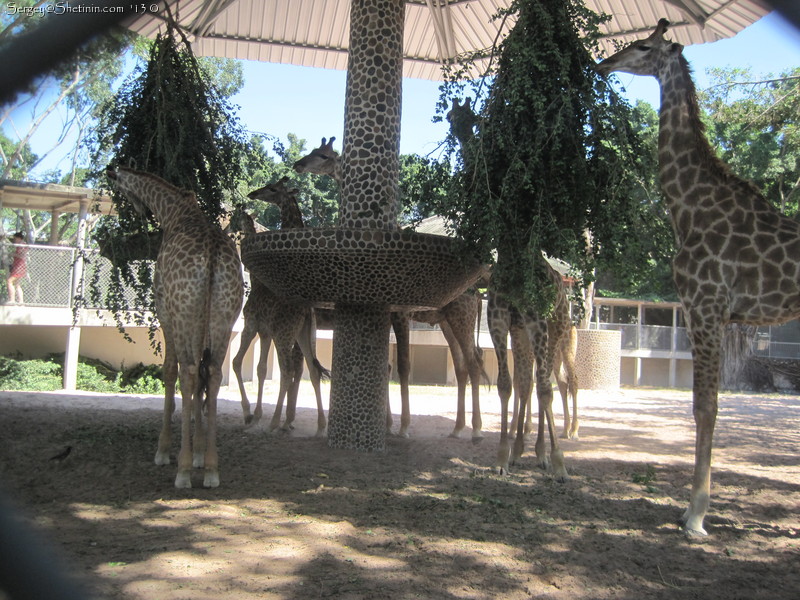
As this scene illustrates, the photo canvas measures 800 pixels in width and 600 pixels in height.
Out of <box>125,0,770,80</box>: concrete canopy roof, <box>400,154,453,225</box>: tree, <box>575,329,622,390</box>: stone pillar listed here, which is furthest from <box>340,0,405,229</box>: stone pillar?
<box>575,329,622,390</box>: stone pillar

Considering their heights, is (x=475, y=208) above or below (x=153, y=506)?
above

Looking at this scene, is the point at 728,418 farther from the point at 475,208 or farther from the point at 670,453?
the point at 475,208

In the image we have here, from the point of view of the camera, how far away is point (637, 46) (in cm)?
670

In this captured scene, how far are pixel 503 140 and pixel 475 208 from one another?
2.49 feet

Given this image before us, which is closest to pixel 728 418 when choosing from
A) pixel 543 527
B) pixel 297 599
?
pixel 543 527

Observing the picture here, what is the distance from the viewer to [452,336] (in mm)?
11039

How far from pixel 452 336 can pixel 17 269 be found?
10.3 meters

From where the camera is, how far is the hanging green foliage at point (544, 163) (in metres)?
6.98

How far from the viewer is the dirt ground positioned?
13.5ft

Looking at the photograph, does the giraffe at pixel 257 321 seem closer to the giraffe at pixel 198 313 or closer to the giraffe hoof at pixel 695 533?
the giraffe at pixel 198 313

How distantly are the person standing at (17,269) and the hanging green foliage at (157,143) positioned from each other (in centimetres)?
705

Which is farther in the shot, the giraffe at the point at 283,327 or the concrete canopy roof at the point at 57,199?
the concrete canopy roof at the point at 57,199

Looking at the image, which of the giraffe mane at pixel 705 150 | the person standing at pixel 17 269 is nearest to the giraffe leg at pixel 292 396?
the giraffe mane at pixel 705 150

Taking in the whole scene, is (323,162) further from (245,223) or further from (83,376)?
(83,376)
